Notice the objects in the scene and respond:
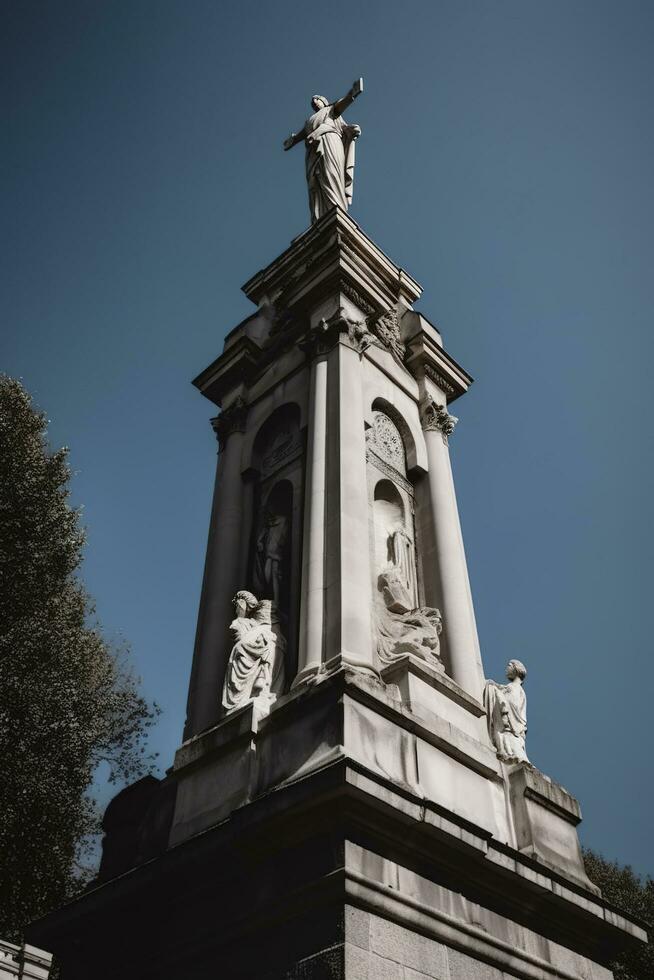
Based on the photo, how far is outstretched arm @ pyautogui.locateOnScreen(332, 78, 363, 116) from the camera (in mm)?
18312

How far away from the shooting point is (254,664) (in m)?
10.8

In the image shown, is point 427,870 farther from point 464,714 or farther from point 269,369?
point 269,369

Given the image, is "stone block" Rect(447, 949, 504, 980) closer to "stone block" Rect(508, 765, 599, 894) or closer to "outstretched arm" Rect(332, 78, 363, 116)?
"stone block" Rect(508, 765, 599, 894)

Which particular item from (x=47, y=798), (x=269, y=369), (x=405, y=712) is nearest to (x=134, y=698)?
(x=47, y=798)

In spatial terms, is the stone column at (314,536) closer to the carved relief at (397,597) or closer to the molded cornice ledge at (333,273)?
the carved relief at (397,597)

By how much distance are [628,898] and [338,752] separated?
76.9 feet

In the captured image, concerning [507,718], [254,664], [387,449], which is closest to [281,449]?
[387,449]

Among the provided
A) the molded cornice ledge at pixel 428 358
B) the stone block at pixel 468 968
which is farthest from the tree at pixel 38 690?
the stone block at pixel 468 968

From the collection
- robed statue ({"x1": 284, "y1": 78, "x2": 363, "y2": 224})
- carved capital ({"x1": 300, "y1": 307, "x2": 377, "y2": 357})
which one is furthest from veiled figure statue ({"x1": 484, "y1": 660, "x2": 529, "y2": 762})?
robed statue ({"x1": 284, "y1": 78, "x2": 363, "y2": 224})

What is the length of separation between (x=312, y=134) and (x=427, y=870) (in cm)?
1484

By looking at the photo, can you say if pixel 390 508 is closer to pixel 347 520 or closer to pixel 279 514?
pixel 279 514

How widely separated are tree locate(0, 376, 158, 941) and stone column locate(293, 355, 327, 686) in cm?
1063

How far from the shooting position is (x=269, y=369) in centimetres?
1517

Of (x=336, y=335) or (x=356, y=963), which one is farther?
(x=336, y=335)
